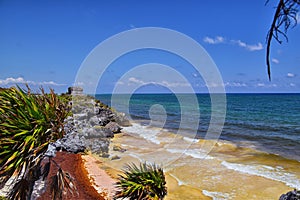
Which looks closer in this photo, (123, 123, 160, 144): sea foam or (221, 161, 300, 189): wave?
(221, 161, 300, 189): wave

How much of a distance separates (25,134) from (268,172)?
10965mm

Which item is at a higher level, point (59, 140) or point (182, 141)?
point (59, 140)

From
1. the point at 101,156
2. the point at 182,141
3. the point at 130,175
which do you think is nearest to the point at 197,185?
the point at 130,175

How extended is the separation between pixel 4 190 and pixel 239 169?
33.3 ft

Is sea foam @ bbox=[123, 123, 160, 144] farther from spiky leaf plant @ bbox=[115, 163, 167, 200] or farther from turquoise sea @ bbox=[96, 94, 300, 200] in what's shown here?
spiky leaf plant @ bbox=[115, 163, 167, 200]

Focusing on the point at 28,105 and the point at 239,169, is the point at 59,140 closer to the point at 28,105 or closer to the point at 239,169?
the point at 28,105

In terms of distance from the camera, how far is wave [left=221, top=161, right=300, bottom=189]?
11.0 m

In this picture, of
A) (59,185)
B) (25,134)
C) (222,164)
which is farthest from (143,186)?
(222,164)

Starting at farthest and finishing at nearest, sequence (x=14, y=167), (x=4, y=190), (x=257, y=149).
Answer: (x=257, y=149) < (x=4, y=190) < (x=14, y=167)

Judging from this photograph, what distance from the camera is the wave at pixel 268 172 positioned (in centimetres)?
1096

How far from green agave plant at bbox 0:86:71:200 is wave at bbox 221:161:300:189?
9148 millimetres

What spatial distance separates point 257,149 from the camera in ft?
59.3

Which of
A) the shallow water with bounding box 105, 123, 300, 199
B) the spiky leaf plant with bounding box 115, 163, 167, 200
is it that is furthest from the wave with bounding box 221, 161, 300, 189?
the spiky leaf plant with bounding box 115, 163, 167, 200

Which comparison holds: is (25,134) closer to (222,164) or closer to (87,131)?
(87,131)
